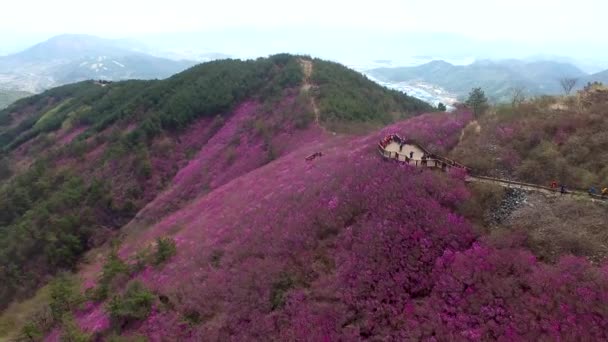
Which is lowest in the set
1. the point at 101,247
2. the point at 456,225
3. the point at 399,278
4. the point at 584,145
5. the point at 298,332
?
the point at 101,247

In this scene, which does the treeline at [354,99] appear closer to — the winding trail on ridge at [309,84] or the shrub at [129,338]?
the winding trail on ridge at [309,84]

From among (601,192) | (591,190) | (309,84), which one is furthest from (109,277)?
(309,84)

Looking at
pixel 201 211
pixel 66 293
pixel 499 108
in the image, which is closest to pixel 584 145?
pixel 499 108

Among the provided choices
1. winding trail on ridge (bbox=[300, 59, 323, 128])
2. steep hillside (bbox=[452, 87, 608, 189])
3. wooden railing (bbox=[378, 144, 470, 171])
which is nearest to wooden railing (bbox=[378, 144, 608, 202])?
→ wooden railing (bbox=[378, 144, 470, 171])

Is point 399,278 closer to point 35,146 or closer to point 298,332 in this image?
point 298,332

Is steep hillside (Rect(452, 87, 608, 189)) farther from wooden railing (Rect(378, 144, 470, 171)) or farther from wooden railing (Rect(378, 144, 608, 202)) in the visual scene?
wooden railing (Rect(378, 144, 470, 171))

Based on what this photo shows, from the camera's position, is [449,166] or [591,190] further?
[449,166]

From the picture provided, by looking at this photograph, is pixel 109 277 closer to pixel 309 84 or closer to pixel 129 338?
pixel 129 338
